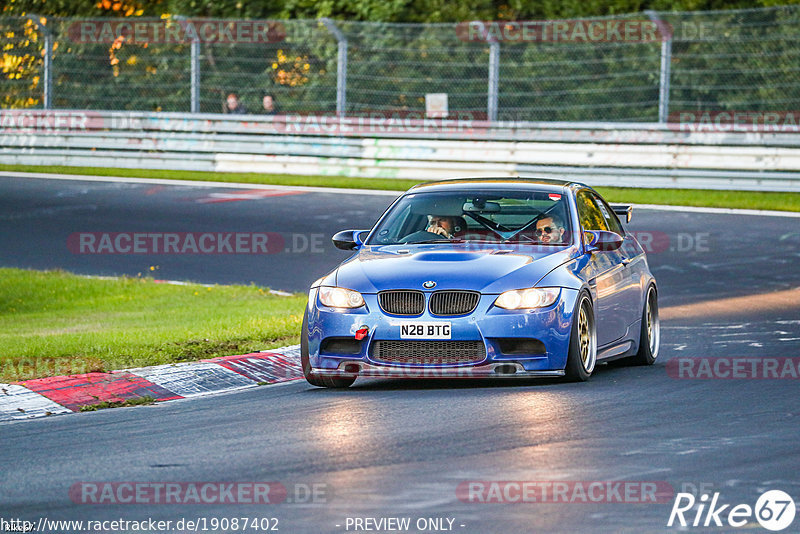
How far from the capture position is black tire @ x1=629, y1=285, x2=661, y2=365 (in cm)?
1138

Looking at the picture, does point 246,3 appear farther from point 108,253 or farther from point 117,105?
point 108,253

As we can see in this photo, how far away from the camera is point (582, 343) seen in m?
10.0

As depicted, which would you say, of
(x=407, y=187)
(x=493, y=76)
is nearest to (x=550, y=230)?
(x=407, y=187)

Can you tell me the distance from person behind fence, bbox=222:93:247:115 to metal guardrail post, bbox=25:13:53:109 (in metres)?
3.50

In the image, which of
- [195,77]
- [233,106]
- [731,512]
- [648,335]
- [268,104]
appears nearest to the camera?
[731,512]

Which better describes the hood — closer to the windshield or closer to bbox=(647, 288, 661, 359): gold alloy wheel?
the windshield

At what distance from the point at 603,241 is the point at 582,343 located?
93 cm

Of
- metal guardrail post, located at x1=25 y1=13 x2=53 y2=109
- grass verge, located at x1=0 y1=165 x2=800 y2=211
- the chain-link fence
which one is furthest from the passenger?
metal guardrail post, located at x1=25 y1=13 x2=53 y2=109

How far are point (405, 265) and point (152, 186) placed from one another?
17.3m

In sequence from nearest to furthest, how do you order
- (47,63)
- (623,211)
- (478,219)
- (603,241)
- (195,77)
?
(603,241), (478,219), (623,211), (195,77), (47,63)

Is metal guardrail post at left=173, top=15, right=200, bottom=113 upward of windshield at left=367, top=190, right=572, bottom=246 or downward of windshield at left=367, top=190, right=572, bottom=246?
upward

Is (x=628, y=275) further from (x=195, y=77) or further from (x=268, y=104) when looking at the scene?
(x=195, y=77)

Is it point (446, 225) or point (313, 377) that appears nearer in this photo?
point (313, 377)

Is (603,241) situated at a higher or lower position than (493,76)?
Answer: lower
